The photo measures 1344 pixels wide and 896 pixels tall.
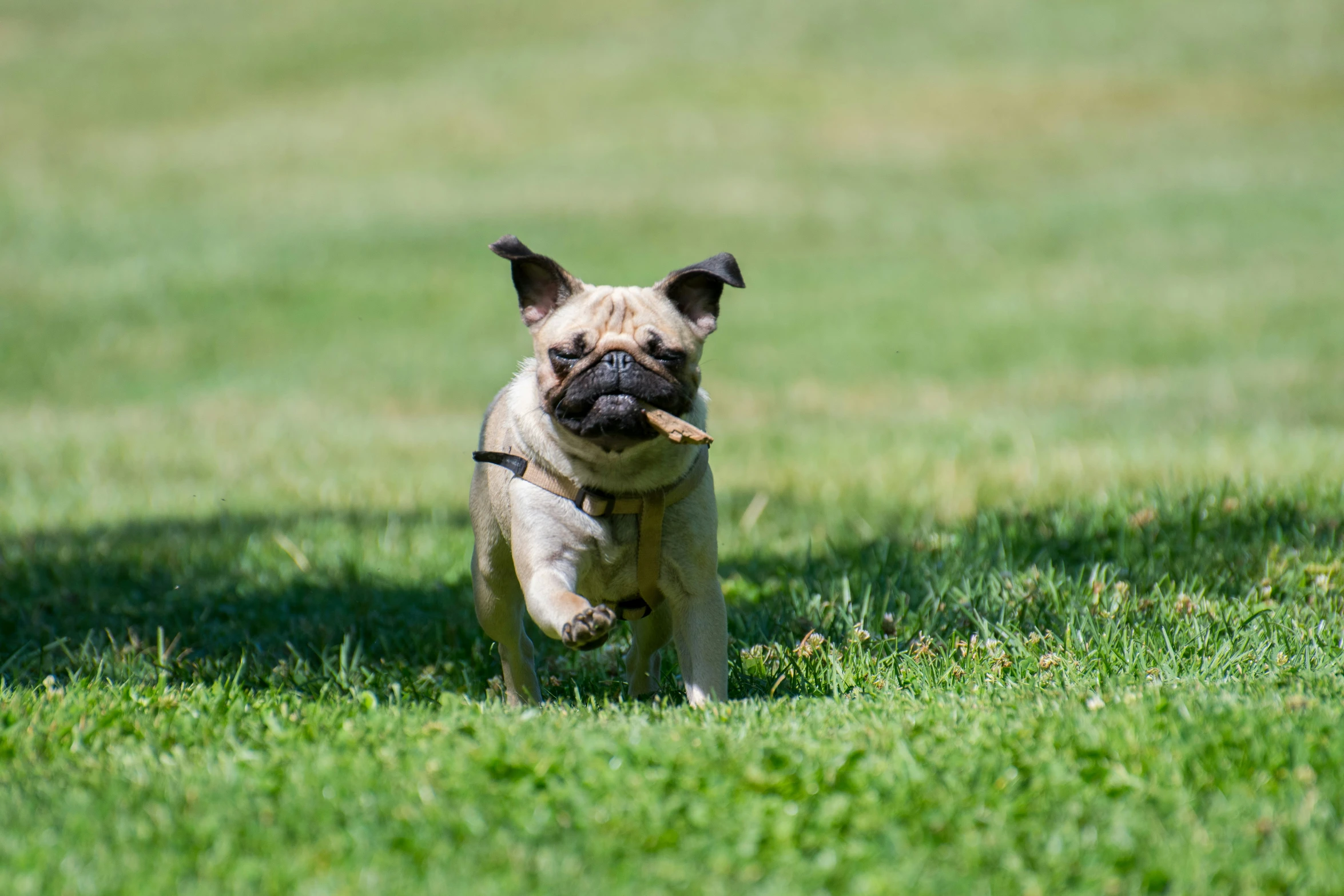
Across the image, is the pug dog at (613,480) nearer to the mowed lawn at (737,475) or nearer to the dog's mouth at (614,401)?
the dog's mouth at (614,401)

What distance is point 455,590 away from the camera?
6.63 m

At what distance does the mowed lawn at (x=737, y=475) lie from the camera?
3203mm

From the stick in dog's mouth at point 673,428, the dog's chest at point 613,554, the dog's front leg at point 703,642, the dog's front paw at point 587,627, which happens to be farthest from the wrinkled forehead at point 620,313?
the dog's front paw at point 587,627

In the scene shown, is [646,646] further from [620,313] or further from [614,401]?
[620,313]

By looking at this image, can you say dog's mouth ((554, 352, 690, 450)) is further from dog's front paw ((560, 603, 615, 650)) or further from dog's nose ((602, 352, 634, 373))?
dog's front paw ((560, 603, 615, 650))

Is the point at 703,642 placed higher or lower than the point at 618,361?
lower

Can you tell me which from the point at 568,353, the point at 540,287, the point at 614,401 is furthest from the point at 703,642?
the point at 540,287

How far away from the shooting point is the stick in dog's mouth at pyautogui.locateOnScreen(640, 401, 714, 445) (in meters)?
4.44

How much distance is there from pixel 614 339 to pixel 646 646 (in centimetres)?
124

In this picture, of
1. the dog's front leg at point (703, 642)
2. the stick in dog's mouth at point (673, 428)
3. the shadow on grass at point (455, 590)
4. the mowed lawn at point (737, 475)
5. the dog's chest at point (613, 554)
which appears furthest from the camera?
the shadow on grass at point (455, 590)

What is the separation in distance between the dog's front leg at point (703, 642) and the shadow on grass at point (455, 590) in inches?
13.4

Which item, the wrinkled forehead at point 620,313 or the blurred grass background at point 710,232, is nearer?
the wrinkled forehead at point 620,313

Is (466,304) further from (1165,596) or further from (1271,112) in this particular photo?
(1271,112)

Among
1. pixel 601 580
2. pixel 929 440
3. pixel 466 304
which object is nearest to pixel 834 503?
pixel 929 440
